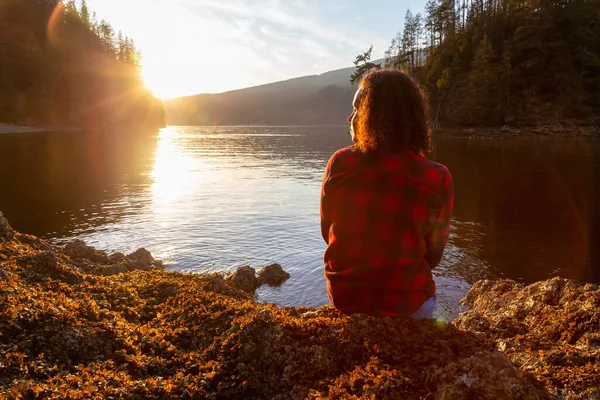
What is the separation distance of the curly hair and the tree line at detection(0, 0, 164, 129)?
3356 inches

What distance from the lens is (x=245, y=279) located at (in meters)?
9.42

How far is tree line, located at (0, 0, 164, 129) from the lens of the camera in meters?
76.8

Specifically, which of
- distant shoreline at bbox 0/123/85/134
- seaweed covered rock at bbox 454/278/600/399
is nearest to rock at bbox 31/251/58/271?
seaweed covered rock at bbox 454/278/600/399

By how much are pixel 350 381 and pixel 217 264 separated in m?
8.68

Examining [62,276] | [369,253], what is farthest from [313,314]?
[62,276]

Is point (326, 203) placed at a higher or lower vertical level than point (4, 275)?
higher

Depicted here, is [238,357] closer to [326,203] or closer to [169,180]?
[326,203]

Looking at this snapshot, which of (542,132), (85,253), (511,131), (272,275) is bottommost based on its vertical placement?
(272,275)

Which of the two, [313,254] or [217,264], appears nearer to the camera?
[217,264]

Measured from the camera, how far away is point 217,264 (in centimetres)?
1101

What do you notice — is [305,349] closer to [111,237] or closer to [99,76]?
[111,237]

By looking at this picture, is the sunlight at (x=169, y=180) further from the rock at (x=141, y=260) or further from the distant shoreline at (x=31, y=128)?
the distant shoreline at (x=31, y=128)

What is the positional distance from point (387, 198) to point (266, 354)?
1.47 meters

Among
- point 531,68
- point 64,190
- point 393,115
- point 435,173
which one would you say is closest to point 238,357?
point 435,173
